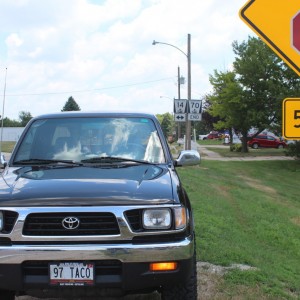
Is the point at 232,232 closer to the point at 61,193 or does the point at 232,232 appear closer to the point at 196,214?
the point at 196,214

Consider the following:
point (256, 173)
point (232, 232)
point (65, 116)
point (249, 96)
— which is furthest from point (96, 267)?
point (249, 96)

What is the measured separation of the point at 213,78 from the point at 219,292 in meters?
35.3

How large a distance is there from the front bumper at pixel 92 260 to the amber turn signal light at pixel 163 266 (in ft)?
0.10

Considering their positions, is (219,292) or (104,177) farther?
(219,292)

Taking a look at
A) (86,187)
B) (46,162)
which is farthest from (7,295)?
(46,162)

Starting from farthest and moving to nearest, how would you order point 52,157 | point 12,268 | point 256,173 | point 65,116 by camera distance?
point 256,173, point 65,116, point 52,157, point 12,268

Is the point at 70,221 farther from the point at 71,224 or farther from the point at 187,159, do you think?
the point at 187,159

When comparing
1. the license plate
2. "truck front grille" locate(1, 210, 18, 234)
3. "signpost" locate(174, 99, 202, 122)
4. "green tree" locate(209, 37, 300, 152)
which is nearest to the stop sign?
the license plate

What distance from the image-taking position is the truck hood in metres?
3.45

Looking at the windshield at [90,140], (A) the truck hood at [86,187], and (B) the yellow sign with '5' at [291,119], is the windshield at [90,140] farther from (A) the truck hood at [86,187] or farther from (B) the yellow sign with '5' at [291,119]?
(B) the yellow sign with '5' at [291,119]

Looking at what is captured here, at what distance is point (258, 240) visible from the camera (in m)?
8.79

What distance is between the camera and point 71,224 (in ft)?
11.2

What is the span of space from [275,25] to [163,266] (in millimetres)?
2058

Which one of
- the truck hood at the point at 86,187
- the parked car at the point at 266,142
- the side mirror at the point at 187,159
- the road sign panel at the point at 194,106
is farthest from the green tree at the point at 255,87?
the truck hood at the point at 86,187
